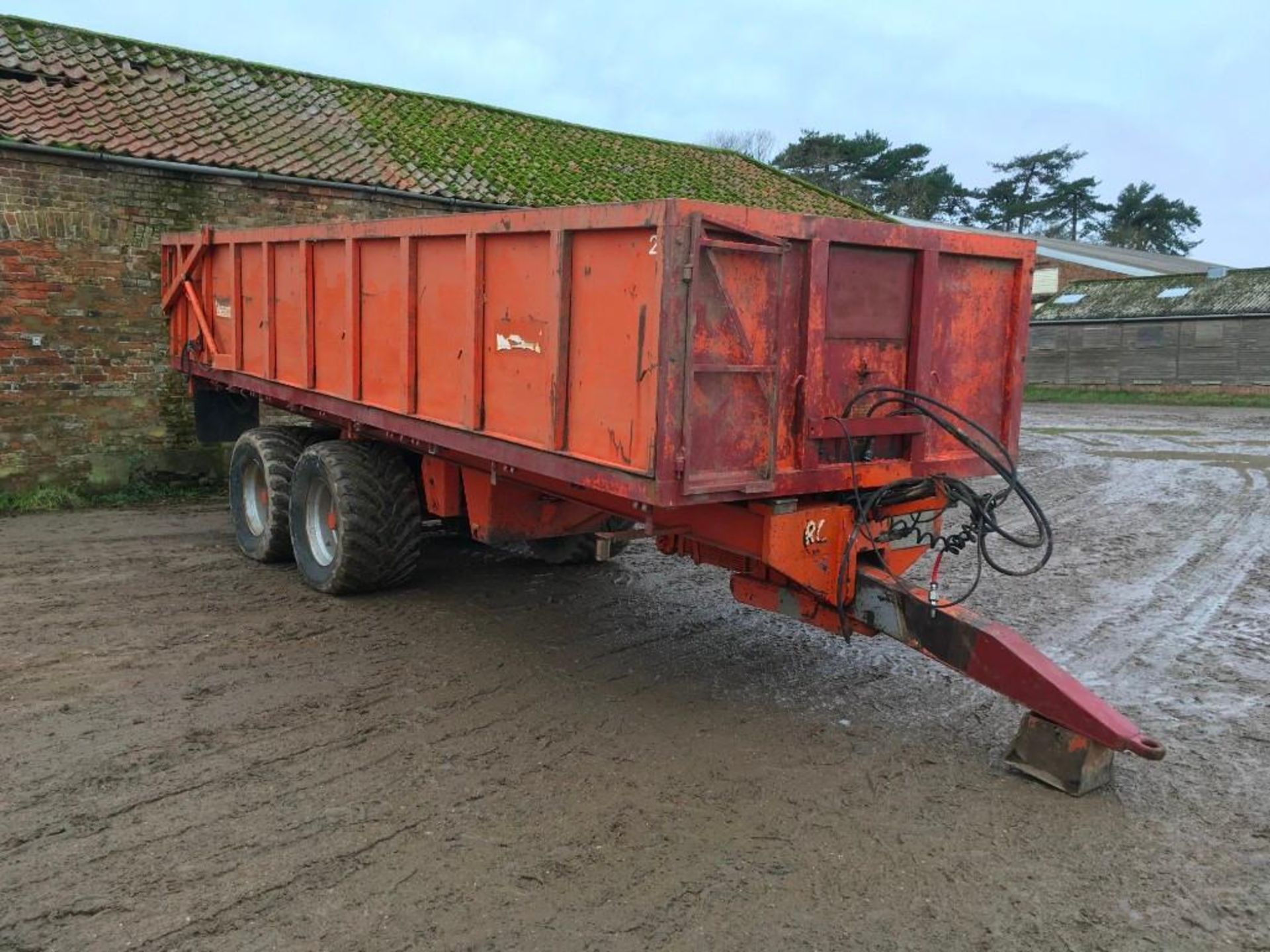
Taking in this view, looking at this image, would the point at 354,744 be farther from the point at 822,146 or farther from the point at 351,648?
the point at 822,146

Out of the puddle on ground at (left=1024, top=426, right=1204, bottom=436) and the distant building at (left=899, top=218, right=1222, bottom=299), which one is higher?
the distant building at (left=899, top=218, right=1222, bottom=299)

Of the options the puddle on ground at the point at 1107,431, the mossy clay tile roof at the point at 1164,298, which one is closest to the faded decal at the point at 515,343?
the puddle on ground at the point at 1107,431

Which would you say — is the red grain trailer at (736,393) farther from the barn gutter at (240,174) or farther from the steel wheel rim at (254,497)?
the barn gutter at (240,174)

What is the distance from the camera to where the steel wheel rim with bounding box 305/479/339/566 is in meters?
6.94

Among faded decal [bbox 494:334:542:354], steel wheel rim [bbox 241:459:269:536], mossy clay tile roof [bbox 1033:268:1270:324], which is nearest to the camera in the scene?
faded decal [bbox 494:334:542:354]

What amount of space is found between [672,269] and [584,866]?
7.08 feet

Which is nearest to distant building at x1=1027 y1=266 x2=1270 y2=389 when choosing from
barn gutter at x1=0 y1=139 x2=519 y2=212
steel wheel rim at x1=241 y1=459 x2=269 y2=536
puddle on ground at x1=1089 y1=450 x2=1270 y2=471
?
puddle on ground at x1=1089 y1=450 x2=1270 y2=471

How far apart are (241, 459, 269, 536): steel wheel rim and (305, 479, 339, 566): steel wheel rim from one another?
36.5 inches

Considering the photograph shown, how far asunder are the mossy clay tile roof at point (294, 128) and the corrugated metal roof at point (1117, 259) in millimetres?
27205

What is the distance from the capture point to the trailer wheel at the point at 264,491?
24.4ft

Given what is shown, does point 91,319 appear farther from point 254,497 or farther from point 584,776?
point 584,776

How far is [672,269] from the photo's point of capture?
3.82 meters

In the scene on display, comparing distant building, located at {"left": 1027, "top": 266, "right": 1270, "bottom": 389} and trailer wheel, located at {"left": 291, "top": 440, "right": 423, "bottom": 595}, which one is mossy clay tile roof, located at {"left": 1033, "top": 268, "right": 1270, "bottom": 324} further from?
trailer wheel, located at {"left": 291, "top": 440, "right": 423, "bottom": 595}

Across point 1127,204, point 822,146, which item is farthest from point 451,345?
point 1127,204
